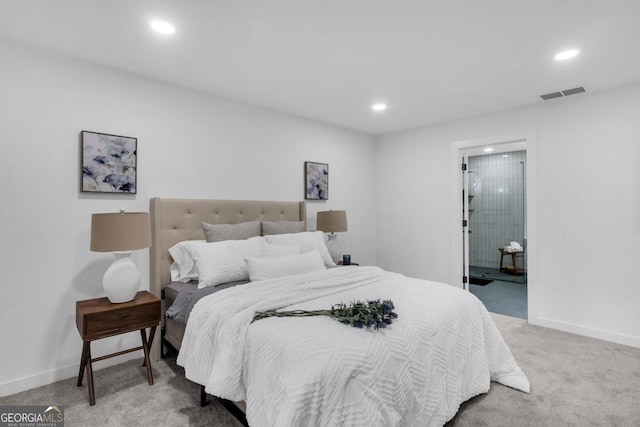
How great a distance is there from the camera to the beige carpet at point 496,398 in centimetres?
197

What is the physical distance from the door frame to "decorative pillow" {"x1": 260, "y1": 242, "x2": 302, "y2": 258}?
241 centimetres

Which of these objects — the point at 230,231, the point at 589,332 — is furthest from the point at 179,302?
the point at 589,332

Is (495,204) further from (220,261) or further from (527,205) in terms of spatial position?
(220,261)

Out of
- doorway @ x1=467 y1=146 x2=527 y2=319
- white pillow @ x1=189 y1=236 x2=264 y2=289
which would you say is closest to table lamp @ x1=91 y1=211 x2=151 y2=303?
white pillow @ x1=189 y1=236 x2=264 y2=289

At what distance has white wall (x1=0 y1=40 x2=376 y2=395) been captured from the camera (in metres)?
2.29

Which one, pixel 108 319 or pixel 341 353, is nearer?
pixel 341 353

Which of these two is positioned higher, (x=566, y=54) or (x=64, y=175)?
(x=566, y=54)

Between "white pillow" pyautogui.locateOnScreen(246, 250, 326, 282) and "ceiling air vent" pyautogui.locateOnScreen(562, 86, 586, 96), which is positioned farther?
"ceiling air vent" pyautogui.locateOnScreen(562, 86, 586, 96)

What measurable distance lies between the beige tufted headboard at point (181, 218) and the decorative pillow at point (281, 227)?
0.73ft

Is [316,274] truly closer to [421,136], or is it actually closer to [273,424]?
[273,424]

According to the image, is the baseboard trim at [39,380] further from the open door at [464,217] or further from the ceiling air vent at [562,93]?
the ceiling air vent at [562,93]

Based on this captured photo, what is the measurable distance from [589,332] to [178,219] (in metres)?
4.22

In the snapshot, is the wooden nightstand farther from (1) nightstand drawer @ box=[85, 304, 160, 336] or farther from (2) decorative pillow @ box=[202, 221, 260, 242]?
(2) decorative pillow @ box=[202, 221, 260, 242]

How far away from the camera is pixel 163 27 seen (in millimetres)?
2117
